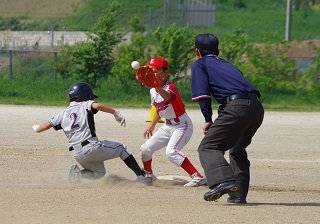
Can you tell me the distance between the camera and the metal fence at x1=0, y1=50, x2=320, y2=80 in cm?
2602

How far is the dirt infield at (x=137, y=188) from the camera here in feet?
23.8

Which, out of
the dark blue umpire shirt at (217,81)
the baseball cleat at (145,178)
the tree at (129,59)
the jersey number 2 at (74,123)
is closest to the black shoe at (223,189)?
the dark blue umpire shirt at (217,81)

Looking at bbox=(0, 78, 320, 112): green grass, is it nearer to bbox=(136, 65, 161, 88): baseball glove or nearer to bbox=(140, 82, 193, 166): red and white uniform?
bbox=(140, 82, 193, 166): red and white uniform

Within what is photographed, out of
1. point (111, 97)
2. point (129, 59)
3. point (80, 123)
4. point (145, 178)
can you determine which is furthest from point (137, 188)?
point (129, 59)

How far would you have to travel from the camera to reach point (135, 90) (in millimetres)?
23250

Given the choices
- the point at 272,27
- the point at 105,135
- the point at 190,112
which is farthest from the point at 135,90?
the point at 272,27

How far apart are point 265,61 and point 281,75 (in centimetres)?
90

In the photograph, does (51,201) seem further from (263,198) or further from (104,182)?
(263,198)

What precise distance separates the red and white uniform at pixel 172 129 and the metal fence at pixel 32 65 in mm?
15442

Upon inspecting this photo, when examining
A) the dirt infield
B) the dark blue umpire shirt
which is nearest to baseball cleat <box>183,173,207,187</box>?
the dirt infield

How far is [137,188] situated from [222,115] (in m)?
1.87

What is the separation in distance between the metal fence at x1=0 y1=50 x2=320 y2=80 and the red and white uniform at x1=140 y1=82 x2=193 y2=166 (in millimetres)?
15442

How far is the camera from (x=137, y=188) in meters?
9.21

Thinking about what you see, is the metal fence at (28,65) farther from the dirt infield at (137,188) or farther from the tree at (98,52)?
the dirt infield at (137,188)
